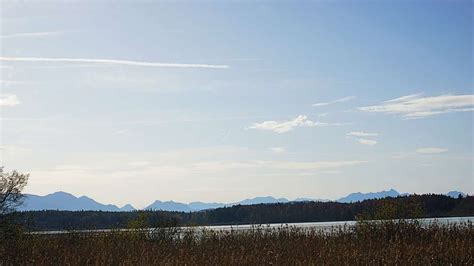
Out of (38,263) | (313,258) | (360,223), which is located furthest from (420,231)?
(38,263)

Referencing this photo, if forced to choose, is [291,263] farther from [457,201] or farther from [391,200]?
[457,201]

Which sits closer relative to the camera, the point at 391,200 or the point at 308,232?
the point at 308,232

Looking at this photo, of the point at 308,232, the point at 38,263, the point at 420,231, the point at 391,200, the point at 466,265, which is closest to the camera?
the point at 466,265

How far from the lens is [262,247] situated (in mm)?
18078

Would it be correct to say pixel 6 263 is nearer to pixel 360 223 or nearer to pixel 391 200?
pixel 360 223

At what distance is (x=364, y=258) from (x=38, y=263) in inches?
306

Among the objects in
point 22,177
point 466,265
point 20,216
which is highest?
point 22,177

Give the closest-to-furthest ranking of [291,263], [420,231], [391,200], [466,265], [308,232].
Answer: [466,265] < [291,263] < [420,231] < [308,232] < [391,200]

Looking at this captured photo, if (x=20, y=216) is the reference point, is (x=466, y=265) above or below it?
below

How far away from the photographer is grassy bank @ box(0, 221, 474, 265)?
14578 millimetres

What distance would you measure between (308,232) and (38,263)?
1008 centimetres

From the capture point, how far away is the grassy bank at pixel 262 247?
14578 millimetres

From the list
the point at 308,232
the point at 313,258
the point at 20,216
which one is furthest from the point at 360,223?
the point at 20,216

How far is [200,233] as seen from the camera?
76.4ft
